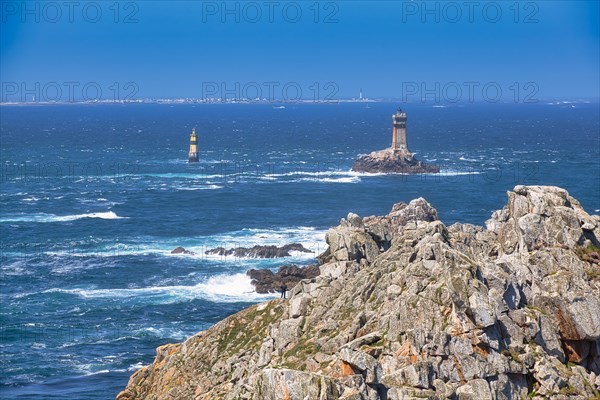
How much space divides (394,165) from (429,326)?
14035 cm

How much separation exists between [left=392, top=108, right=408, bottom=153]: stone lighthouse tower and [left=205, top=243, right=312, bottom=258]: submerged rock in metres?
79.3

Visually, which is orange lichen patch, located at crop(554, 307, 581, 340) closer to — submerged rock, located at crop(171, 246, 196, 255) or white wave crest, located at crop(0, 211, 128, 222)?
submerged rock, located at crop(171, 246, 196, 255)

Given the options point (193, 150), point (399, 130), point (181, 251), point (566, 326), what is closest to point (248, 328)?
point (566, 326)

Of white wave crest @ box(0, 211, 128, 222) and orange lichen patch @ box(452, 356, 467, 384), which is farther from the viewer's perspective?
white wave crest @ box(0, 211, 128, 222)

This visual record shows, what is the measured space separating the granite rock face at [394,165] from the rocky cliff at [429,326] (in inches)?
4955

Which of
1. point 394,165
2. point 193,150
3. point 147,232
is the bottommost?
point 147,232

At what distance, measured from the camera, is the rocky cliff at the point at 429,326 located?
108ft

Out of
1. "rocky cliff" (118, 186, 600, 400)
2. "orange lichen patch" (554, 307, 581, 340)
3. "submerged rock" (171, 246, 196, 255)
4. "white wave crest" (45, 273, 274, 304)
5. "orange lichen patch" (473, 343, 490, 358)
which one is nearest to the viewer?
"rocky cliff" (118, 186, 600, 400)

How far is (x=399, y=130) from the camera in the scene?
176 metres

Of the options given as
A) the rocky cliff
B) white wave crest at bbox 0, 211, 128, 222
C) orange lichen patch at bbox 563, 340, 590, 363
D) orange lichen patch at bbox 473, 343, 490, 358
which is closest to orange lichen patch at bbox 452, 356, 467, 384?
the rocky cliff

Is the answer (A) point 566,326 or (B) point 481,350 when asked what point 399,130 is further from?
(B) point 481,350

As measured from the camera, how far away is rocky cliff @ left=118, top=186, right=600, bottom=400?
32.9 m

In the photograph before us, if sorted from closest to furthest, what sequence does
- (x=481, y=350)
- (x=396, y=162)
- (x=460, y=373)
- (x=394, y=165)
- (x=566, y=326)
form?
(x=460, y=373) → (x=481, y=350) → (x=566, y=326) → (x=394, y=165) → (x=396, y=162)

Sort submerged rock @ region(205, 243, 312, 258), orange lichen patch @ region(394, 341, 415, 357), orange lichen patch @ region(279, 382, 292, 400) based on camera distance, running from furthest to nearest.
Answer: submerged rock @ region(205, 243, 312, 258), orange lichen patch @ region(394, 341, 415, 357), orange lichen patch @ region(279, 382, 292, 400)
